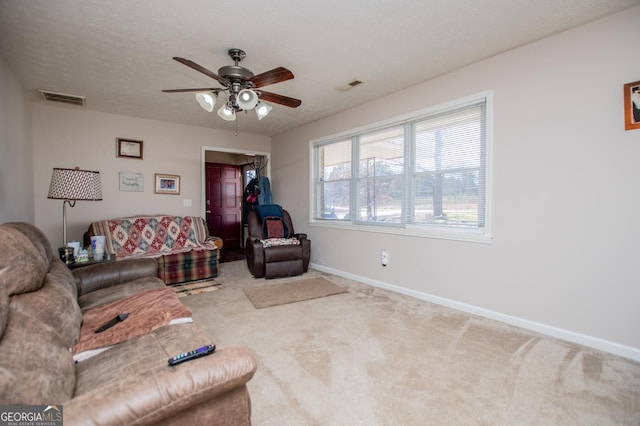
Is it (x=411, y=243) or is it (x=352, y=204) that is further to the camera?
(x=352, y=204)

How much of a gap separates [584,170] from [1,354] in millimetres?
3432

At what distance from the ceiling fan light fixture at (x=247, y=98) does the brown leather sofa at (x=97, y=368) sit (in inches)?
67.3

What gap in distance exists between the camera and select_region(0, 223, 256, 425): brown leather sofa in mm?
809

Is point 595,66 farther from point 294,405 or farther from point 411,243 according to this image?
point 294,405

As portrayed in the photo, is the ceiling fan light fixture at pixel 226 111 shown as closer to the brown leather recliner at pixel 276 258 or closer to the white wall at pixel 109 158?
the brown leather recliner at pixel 276 258

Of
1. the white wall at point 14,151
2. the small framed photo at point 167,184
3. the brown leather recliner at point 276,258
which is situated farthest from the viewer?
the small framed photo at point 167,184

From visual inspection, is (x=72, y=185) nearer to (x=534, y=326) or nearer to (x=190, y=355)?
(x=190, y=355)

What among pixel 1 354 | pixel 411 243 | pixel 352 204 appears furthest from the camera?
pixel 352 204

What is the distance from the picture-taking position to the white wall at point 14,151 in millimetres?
2668

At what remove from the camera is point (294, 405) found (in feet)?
5.39

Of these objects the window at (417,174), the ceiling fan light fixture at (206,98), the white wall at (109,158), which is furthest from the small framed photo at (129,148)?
the window at (417,174)

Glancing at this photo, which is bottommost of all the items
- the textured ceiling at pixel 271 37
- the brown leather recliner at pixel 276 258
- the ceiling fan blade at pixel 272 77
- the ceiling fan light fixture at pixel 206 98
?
the brown leather recliner at pixel 276 258

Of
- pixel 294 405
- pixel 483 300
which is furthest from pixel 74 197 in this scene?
pixel 483 300

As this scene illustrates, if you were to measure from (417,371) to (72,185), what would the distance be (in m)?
3.49
